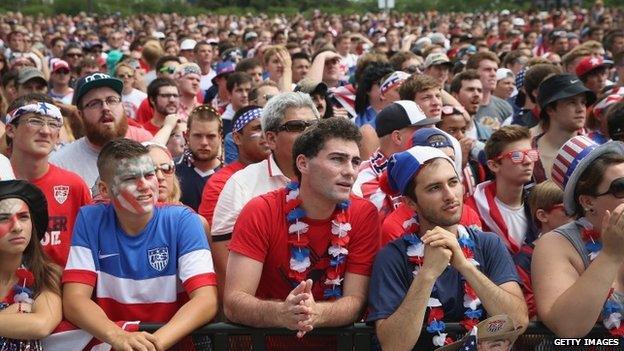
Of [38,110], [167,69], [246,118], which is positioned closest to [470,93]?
[246,118]

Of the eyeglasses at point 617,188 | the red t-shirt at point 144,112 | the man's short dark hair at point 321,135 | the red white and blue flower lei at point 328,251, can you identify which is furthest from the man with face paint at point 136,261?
the red t-shirt at point 144,112

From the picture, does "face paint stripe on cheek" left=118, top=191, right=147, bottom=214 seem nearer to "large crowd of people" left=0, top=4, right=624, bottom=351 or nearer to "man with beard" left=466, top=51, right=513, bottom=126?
"large crowd of people" left=0, top=4, right=624, bottom=351

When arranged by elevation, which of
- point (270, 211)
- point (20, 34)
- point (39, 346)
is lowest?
point (39, 346)

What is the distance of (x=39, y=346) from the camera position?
4.26 m

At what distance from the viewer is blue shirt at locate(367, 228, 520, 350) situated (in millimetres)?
4082

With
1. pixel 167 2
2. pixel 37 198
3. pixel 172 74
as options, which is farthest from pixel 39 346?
pixel 167 2

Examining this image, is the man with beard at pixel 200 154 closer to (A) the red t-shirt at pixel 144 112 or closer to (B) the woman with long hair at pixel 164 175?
(B) the woman with long hair at pixel 164 175

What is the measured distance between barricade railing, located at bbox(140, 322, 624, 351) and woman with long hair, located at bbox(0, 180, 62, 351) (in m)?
0.49

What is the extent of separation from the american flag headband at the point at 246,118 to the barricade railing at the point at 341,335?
2.50 meters

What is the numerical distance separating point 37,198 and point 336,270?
149 cm

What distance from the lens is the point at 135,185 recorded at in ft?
14.8

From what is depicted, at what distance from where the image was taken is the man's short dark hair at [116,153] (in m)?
4.60

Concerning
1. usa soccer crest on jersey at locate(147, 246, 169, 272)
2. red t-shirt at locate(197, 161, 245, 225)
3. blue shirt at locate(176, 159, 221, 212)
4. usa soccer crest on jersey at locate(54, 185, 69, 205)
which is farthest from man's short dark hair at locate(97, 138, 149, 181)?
blue shirt at locate(176, 159, 221, 212)

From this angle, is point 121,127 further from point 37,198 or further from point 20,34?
point 20,34
